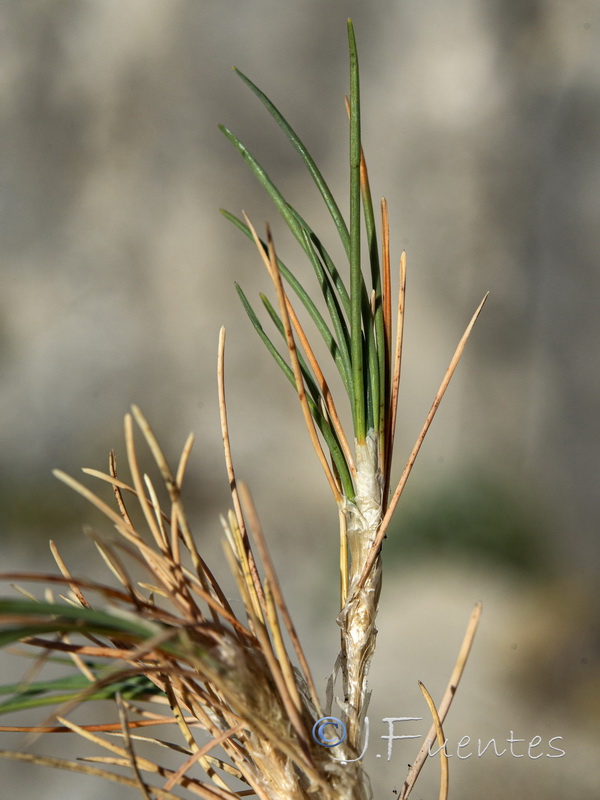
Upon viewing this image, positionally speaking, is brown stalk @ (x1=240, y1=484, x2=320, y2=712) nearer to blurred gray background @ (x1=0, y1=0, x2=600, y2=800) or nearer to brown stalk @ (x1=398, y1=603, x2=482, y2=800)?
brown stalk @ (x1=398, y1=603, x2=482, y2=800)

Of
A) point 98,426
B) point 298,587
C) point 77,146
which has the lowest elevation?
point 298,587

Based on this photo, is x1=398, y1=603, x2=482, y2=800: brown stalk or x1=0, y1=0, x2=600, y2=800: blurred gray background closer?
x1=398, y1=603, x2=482, y2=800: brown stalk

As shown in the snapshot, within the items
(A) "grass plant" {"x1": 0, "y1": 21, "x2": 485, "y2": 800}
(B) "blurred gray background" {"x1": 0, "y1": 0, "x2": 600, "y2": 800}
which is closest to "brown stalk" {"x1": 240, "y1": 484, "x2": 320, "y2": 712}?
(A) "grass plant" {"x1": 0, "y1": 21, "x2": 485, "y2": 800}

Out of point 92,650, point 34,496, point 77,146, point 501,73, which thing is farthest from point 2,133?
point 92,650

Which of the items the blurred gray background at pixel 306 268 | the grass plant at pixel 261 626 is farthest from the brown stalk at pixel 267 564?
the blurred gray background at pixel 306 268

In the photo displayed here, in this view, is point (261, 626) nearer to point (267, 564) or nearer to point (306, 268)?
point (267, 564)

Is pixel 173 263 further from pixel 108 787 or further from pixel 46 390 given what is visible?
pixel 108 787

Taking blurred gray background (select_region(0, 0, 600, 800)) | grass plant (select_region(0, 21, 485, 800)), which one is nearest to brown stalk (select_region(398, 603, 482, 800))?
grass plant (select_region(0, 21, 485, 800))

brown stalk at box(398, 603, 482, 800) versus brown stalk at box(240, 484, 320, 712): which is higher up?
brown stalk at box(240, 484, 320, 712)

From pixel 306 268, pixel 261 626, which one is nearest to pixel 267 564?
pixel 261 626
